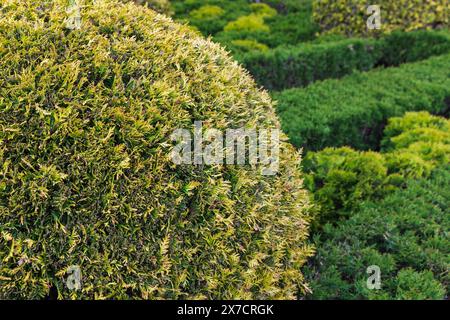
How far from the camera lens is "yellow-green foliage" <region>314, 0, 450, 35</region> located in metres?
9.19

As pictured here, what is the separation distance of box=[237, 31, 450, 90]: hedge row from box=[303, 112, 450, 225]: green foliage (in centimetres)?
256

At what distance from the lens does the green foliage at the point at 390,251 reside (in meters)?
3.18

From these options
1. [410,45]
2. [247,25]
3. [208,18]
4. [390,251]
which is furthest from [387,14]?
[390,251]

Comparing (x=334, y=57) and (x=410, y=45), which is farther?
(x=410, y=45)

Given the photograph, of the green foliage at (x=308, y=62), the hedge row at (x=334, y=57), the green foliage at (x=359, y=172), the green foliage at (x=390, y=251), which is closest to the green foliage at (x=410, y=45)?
the hedge row at (x=334, y=57)

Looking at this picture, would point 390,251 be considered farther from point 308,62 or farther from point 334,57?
point 334,57

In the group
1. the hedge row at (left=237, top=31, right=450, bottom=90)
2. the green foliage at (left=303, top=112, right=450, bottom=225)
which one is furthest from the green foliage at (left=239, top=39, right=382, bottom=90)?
the green foliage at (left=303, top=112, right=450, bottom=225)

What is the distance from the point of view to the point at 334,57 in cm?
767

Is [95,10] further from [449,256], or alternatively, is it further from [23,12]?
[449,256]

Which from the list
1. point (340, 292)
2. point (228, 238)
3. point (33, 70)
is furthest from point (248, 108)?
point (340, 292)

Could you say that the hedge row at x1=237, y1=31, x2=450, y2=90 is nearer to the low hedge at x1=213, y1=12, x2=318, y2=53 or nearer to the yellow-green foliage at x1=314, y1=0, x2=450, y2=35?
the yellow-green foliage at x1=314, y1=0, x2=450, y2=35

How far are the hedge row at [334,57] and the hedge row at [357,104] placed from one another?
0.80 metres

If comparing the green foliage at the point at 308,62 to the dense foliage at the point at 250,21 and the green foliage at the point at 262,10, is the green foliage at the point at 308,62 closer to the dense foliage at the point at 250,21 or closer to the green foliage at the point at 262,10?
the dense foliage at the point at 250,21

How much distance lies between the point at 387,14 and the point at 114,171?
26.7 feet
